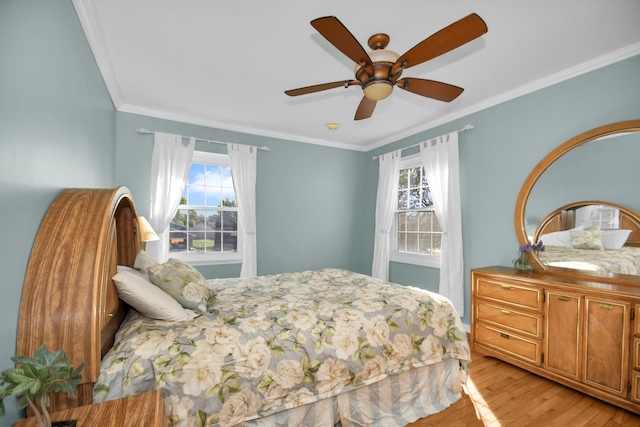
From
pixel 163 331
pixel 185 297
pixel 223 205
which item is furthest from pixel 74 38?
pixel 223 205

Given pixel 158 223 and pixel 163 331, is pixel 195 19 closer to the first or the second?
pixel 163 331

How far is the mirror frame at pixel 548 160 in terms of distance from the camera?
2329 millimetres

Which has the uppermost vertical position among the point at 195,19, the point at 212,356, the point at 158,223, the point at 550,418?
the point at 195,19

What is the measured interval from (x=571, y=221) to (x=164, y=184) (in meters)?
4.36

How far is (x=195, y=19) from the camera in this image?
6.62 ft

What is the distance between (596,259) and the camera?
251 centimetres

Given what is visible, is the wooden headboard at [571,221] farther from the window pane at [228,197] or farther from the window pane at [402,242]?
the window pane at [228,197]

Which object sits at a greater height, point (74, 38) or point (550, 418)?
point (74, 38)

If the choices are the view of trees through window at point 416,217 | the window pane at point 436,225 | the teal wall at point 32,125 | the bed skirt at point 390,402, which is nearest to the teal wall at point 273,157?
the teal wall at point 32,125

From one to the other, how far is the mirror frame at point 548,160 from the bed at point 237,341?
1.41m

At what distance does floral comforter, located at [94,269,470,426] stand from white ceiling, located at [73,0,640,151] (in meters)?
1.94

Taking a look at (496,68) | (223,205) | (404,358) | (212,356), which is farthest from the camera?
(223,205)

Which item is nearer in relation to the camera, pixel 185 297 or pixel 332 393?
pixel 332 393

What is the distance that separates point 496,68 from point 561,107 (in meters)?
0.75
